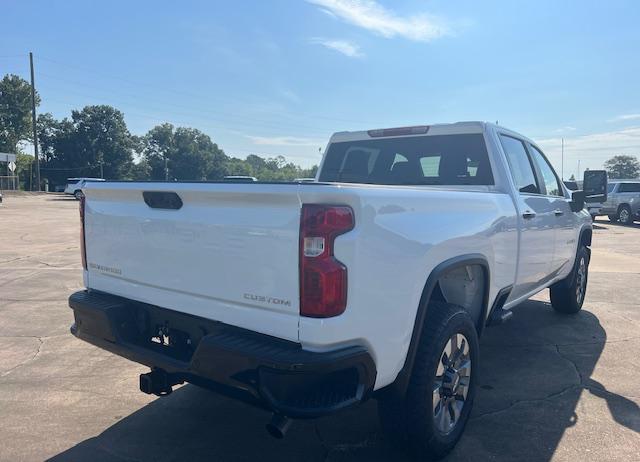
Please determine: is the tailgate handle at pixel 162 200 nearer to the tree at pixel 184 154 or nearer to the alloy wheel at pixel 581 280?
the alloy wheel at pixel 581 280

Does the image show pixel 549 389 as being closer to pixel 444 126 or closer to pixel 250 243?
pixel 444 126

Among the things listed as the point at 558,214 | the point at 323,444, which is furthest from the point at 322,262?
the point at 558,214

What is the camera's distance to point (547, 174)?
5.24m

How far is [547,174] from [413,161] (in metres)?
1.68

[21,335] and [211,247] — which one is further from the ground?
[211,247]

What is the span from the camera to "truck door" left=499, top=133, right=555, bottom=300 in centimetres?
404

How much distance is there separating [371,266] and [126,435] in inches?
82.0

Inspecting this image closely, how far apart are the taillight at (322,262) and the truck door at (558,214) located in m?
3.24

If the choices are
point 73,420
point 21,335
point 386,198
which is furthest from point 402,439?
point 21,335

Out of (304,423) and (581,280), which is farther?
(581,280)

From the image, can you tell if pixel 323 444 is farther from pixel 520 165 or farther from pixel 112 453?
pixel 520 165

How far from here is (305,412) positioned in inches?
86.1

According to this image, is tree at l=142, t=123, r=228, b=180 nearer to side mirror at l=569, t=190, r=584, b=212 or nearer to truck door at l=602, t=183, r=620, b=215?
Result: truck door at l=602, t=183, r=620, b=215

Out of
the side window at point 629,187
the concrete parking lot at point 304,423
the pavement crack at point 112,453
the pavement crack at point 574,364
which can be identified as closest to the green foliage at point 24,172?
the side window at point 629,187
